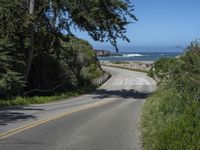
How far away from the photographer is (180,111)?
13.6 m

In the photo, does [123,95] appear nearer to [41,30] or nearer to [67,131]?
[41,30]

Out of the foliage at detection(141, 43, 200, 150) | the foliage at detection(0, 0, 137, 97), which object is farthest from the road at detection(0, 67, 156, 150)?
the foliage at detection(0, 0, 137, 97)

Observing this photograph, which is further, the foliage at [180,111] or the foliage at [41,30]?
the foliage at [41,30]

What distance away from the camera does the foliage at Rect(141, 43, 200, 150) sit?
10273 mm

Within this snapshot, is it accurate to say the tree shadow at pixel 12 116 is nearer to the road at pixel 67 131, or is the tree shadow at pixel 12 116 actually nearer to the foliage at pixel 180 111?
the road at pixel 67 131

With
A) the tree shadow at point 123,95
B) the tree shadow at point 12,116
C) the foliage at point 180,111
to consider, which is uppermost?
the foliage at point 180,111

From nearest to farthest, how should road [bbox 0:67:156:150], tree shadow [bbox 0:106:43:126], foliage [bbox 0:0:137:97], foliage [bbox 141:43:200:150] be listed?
→ 1. foliage [bbox 141:43:200:150]
2. road [bbox 0:67:156:150]
3. tree shadow [bbox 0:106:43:126]
4. foliage [bbox 0:0:137:97]

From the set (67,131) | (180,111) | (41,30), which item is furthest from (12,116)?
(41,30)

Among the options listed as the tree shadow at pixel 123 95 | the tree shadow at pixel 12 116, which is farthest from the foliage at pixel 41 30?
the tree shadow at pixel 12 116

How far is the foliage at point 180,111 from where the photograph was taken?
10.3 metres

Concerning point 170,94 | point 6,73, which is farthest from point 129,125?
point 6,73

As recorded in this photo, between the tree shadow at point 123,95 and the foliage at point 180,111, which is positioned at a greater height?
the foliage at point 180,111

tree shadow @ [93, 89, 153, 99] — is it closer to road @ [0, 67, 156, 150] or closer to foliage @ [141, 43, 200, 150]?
road @ [0, 67, 156, 150]

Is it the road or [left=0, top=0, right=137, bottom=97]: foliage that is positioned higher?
[left=0, top=0, right=137, bottom=97]: foliage
